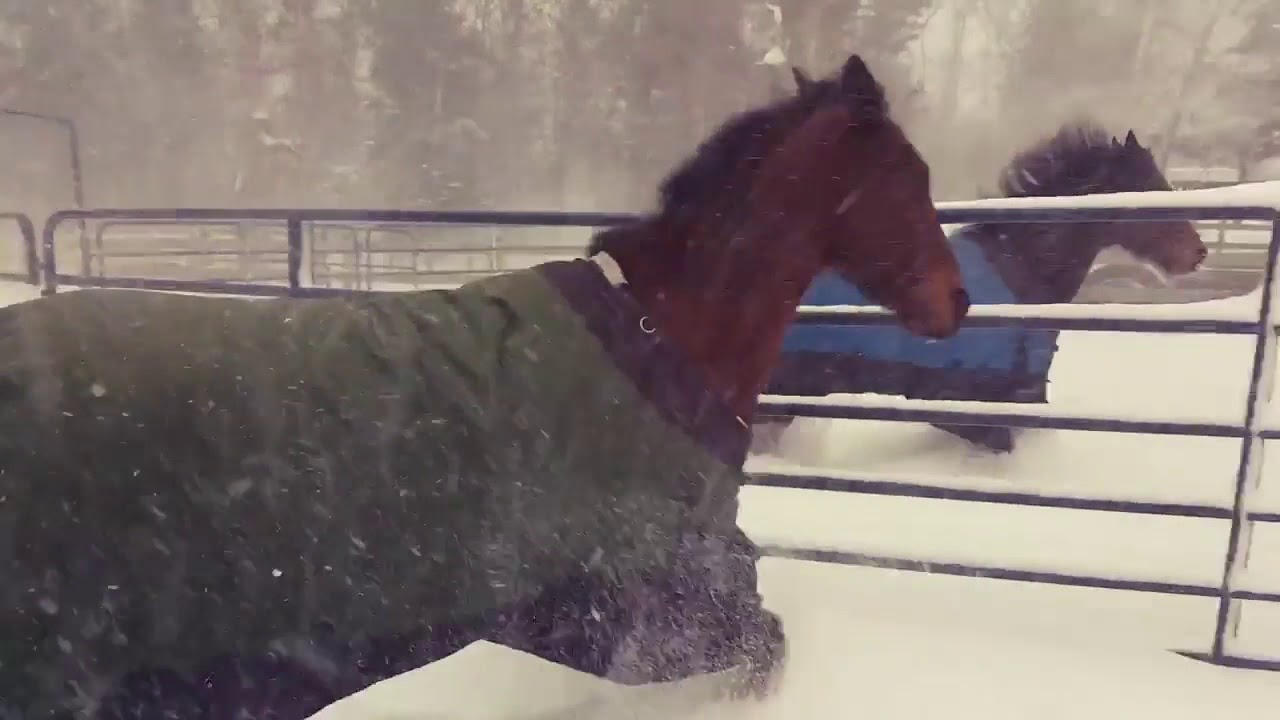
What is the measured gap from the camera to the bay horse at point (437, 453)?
835mm

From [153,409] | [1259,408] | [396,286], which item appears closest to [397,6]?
[396,286]

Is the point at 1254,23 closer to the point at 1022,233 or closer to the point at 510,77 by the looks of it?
the point at 1022,233

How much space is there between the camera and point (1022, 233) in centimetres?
242

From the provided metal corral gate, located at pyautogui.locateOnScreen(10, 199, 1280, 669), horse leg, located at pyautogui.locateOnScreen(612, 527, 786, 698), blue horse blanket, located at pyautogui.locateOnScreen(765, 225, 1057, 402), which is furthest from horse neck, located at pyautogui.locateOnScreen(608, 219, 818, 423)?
blue horse blanket, located at pyautogui.locateOnScreen(765, 225, 1057, 402)

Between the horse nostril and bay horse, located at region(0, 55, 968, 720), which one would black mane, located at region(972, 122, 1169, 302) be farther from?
bay horse, located at region(0, 55, 968, 720)

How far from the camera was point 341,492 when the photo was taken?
94cm

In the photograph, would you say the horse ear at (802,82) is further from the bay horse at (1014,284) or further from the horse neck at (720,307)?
the bay horse at (1014,284)

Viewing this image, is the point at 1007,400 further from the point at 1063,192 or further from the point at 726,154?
the point at 726,154

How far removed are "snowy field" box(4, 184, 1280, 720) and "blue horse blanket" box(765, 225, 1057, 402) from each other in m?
0.21

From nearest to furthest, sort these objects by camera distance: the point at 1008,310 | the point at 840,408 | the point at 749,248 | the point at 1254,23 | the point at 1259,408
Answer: the point at 749,248
the point at 1259,408
the point at 1008,310
the point at 840,408
the point at 1254,23

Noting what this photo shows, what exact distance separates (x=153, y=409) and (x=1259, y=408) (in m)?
1.91

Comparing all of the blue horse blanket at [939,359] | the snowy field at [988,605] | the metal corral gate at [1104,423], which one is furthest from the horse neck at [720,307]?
the blue horse blanket at [939,359]

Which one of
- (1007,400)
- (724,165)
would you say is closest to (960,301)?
(724,165)

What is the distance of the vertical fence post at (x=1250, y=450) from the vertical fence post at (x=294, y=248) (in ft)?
7.83
